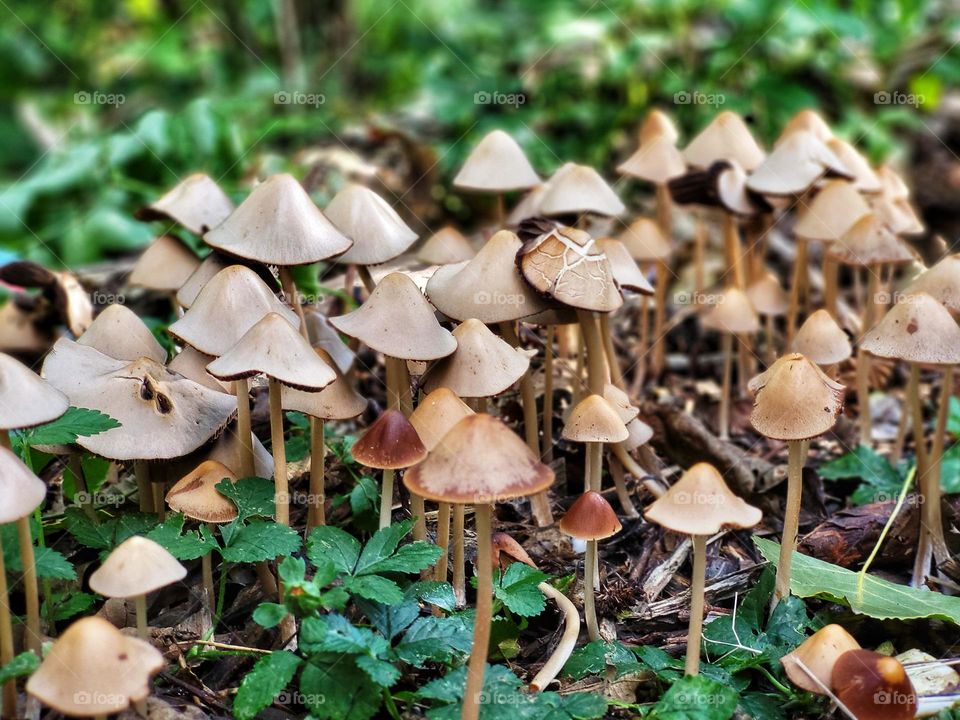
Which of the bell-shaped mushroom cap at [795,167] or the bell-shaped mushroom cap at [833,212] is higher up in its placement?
the bell-shaped mushroom cap at [795,167]

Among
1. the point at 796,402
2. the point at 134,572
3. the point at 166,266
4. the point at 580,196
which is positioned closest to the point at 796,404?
the point at 796,402

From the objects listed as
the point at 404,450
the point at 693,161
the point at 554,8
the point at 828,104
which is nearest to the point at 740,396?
the point at 693,161

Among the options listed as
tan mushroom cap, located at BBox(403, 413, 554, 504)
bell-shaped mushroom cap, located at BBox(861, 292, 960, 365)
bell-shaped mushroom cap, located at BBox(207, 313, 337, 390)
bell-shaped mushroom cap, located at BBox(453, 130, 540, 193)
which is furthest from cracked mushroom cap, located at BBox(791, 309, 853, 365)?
bell-shaped mushroom cap, located at BBox(207, 313, 337, 390)

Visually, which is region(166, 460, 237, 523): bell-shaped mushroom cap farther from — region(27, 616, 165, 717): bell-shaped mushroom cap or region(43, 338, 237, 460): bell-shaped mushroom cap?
region(27, 616, 165, 717): bell-shaped mushroom cap

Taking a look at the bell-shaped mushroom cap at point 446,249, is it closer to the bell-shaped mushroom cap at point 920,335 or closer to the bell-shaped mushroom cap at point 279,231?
the bell-shaped mushroom cap at point 279,231

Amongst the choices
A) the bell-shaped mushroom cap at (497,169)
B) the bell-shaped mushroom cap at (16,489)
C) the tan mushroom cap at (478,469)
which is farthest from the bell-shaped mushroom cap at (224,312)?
the bell-shaped mushroom cap at (497,169)

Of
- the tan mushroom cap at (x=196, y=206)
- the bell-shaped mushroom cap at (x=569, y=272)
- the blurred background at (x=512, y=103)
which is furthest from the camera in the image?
the blurred background at (x=512, y=103)
